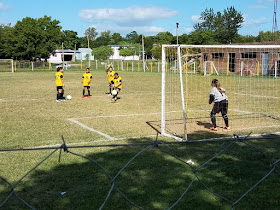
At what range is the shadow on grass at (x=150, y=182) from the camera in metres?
4.72

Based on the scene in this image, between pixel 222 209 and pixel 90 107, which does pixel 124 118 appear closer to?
pixel 90 107

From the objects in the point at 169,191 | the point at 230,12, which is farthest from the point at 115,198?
the point at 230,12

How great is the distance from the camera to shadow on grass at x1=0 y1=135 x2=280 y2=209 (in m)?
4.72

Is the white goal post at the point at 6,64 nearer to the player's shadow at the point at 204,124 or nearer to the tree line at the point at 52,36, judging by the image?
the tree line at the point at 52,36

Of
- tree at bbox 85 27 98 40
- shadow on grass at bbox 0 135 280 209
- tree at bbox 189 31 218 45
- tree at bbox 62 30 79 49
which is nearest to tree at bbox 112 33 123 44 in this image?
tree at bbox 85 27 98 40

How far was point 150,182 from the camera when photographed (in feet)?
17.9

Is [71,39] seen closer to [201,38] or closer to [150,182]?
[201,38]

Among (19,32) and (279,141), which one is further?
(19,32)

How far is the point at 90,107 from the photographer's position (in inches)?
557

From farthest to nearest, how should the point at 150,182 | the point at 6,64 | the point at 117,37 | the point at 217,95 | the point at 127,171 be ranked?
the point at 117,37
the point at 6,64
the point at 217,95
the point at 127,171
the point at 150,182

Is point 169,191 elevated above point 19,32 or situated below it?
below

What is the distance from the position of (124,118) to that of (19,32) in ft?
162

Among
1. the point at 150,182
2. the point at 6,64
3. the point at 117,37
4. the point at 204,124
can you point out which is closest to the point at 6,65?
the point at 6,64

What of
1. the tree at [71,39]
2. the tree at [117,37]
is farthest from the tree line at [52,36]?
the tree at [117,37]
